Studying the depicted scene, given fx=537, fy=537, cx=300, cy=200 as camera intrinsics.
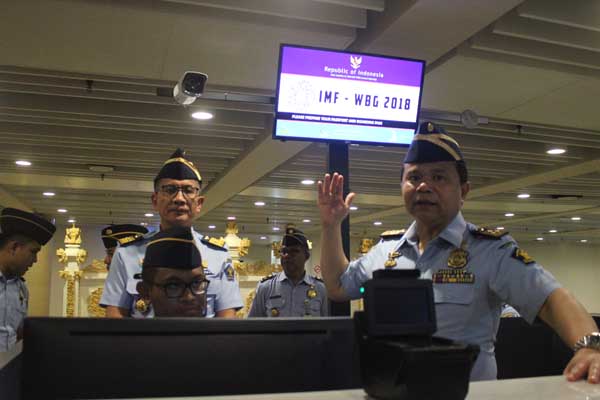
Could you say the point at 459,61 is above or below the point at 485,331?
above

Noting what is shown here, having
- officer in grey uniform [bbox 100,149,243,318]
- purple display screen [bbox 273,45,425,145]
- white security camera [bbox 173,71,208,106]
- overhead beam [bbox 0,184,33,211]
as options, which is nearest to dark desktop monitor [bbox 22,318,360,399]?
officer in grey uniform [bbox 100,149,243,318]

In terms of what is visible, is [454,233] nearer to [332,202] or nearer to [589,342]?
[332,202]

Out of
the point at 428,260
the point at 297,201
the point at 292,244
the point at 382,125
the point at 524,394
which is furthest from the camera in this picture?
the point at 297,201

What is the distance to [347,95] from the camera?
9.05 ft

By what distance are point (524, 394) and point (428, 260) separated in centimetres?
87

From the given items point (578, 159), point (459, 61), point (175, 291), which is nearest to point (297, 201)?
point (578, 159)

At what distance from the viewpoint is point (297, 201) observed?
10.4 m

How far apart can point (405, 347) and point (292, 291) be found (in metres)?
3.58

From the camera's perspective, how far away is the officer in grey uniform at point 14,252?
350cm

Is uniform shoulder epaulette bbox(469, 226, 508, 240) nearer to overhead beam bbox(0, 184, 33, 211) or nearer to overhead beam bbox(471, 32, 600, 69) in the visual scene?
overhead beam bbox(471, 32, 600, 69)

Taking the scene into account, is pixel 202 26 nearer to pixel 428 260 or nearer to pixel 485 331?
pixel 428 260

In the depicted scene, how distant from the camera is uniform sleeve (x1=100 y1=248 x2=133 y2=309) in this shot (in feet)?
7.38

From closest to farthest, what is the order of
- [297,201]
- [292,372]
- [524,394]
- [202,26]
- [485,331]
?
[524,394], [292,372], [485,331], [202,26], [297,201]

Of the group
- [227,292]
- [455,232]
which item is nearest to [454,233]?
[455,232]
